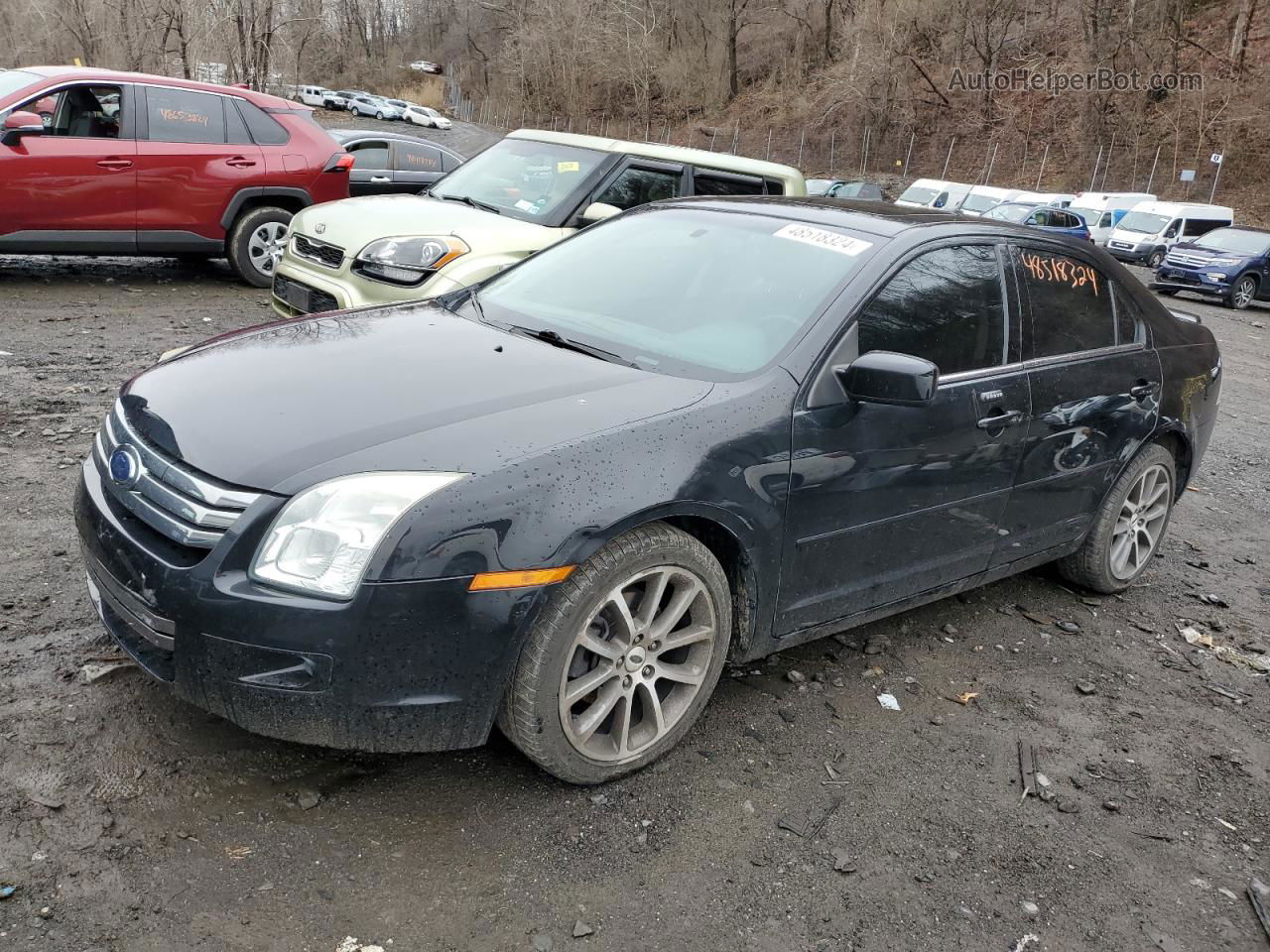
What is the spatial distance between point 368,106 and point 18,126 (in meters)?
50.5

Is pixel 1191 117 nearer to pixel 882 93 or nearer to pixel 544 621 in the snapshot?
pixel 882 93

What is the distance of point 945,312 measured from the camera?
3.71m

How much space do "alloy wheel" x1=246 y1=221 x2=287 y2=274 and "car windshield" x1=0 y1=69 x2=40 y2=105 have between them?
206 cm

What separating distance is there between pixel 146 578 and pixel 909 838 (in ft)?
7.03

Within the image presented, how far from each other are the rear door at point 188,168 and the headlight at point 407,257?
3296 mm

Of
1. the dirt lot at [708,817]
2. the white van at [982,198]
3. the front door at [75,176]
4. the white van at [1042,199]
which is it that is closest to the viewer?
the dirt lot at [708,817]

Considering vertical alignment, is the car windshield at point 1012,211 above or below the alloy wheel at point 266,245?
above

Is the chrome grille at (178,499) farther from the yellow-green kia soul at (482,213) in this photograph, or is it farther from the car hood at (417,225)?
the car hood at (417,225)

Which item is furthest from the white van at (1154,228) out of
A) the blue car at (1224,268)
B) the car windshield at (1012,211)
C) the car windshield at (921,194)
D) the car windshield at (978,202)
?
the blue car at (1224,268)

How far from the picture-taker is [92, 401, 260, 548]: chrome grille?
2.58 m

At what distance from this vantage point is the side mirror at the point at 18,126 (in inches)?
321

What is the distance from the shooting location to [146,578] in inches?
104

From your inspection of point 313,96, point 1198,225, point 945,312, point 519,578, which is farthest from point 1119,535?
point 313,96

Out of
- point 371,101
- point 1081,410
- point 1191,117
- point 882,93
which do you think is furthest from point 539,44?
point 1081,410
